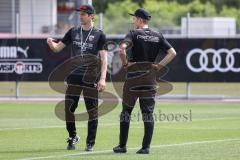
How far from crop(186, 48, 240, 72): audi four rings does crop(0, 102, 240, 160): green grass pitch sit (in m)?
4.00

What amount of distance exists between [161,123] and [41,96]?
10.6 meters

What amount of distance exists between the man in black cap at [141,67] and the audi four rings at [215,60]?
14800mm

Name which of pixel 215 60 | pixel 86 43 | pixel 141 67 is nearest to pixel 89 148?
pixel 141 67

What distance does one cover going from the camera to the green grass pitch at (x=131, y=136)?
12367 millimetres

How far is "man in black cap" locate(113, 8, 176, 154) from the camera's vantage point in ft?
41.0

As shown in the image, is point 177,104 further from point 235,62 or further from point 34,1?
point 34,1

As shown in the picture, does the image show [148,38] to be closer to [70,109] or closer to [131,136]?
[70,109]

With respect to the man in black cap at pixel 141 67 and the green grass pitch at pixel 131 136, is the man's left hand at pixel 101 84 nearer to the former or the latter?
the man in black cap at pixel 141 67

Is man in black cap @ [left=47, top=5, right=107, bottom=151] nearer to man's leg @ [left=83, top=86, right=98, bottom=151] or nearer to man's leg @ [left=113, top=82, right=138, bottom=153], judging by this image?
man's leg @ [left=83, top=86, right=98, bottom=151]

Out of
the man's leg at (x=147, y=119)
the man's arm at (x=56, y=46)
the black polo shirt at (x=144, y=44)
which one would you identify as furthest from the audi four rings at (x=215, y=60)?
the man's leg at (x=147, y=119)

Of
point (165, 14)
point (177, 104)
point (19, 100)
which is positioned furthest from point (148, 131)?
point (165, 14)

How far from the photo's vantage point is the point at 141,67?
12.7 meters

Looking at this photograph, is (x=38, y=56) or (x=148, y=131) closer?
(x=148, y=131)

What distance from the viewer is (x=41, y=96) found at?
28547mm
